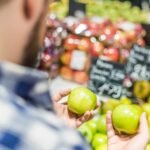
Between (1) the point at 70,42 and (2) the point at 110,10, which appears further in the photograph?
(2) the point at 110,10

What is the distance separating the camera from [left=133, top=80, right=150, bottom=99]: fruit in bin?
2.71 metres

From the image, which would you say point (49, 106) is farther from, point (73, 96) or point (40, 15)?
point (73, 96)

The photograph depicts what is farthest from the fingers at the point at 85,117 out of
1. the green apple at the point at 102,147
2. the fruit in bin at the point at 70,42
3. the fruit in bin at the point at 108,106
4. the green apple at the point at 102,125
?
the fruit in bin at the point at 70,42

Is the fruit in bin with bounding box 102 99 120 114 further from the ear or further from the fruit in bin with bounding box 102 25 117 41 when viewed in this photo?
the ear

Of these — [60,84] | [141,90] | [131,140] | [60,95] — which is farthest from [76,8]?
[131,140]

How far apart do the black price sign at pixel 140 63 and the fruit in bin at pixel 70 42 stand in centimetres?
44

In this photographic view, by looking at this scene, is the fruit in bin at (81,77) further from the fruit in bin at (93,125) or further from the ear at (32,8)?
the ear at (32,8)

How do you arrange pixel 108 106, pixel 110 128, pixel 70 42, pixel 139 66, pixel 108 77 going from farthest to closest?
pixel 70 42, pixel 139 66, pixel 108 77, pixel 108 106, pixel 110 128

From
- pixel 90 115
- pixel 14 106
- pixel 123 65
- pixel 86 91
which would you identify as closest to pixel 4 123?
pixel 14 106

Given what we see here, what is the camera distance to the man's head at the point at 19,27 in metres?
0.90

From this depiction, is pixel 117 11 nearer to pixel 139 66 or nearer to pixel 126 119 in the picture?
pixel 139 66

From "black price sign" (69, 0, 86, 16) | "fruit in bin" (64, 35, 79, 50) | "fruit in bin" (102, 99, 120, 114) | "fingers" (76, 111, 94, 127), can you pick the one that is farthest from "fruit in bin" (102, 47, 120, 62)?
"fingers" (76, 111, 94, 127)

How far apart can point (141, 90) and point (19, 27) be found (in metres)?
1.87

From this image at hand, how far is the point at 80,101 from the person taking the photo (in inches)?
69.4
